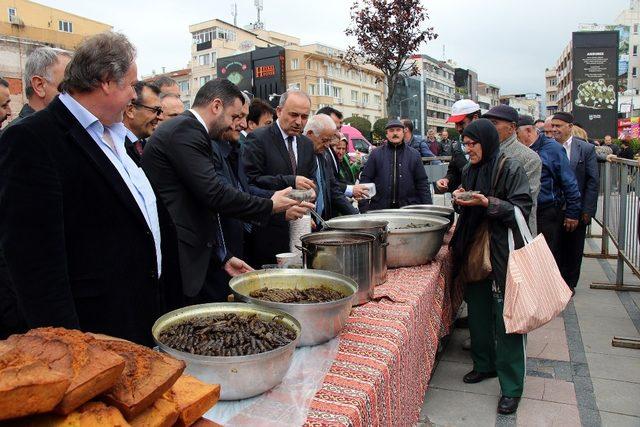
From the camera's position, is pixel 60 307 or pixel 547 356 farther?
pixel 547 356

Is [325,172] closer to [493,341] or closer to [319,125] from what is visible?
[319,125]

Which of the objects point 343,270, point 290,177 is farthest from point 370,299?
point 290,177

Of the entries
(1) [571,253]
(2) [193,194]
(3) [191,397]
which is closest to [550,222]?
(1) [571,253]

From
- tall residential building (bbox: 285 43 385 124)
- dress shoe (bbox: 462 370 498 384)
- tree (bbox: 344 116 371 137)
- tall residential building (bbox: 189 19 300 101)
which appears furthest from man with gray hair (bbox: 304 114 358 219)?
tall residential building (bbox: 189 19 300 101)

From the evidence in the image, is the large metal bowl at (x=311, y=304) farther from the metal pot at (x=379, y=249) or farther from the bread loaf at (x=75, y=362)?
the bread loaf at (x=75, y=362)

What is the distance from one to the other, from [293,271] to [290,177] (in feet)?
4.72

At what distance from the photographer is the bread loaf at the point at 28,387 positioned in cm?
76

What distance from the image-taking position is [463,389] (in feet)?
11.6

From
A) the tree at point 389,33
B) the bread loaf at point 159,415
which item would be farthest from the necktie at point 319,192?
the tree at point 389,33

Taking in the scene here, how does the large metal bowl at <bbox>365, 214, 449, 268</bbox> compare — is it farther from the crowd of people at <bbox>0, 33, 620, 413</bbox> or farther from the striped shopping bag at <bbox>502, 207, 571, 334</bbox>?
the striped shopping bag at <bbox>502, 207, 571, 334</bbox>

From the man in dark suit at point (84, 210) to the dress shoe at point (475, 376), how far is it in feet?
→ 8.53

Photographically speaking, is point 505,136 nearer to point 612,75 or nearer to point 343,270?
point 343,270

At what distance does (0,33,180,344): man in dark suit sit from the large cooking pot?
69 centimetres

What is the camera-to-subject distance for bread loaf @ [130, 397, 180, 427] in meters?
0.95
